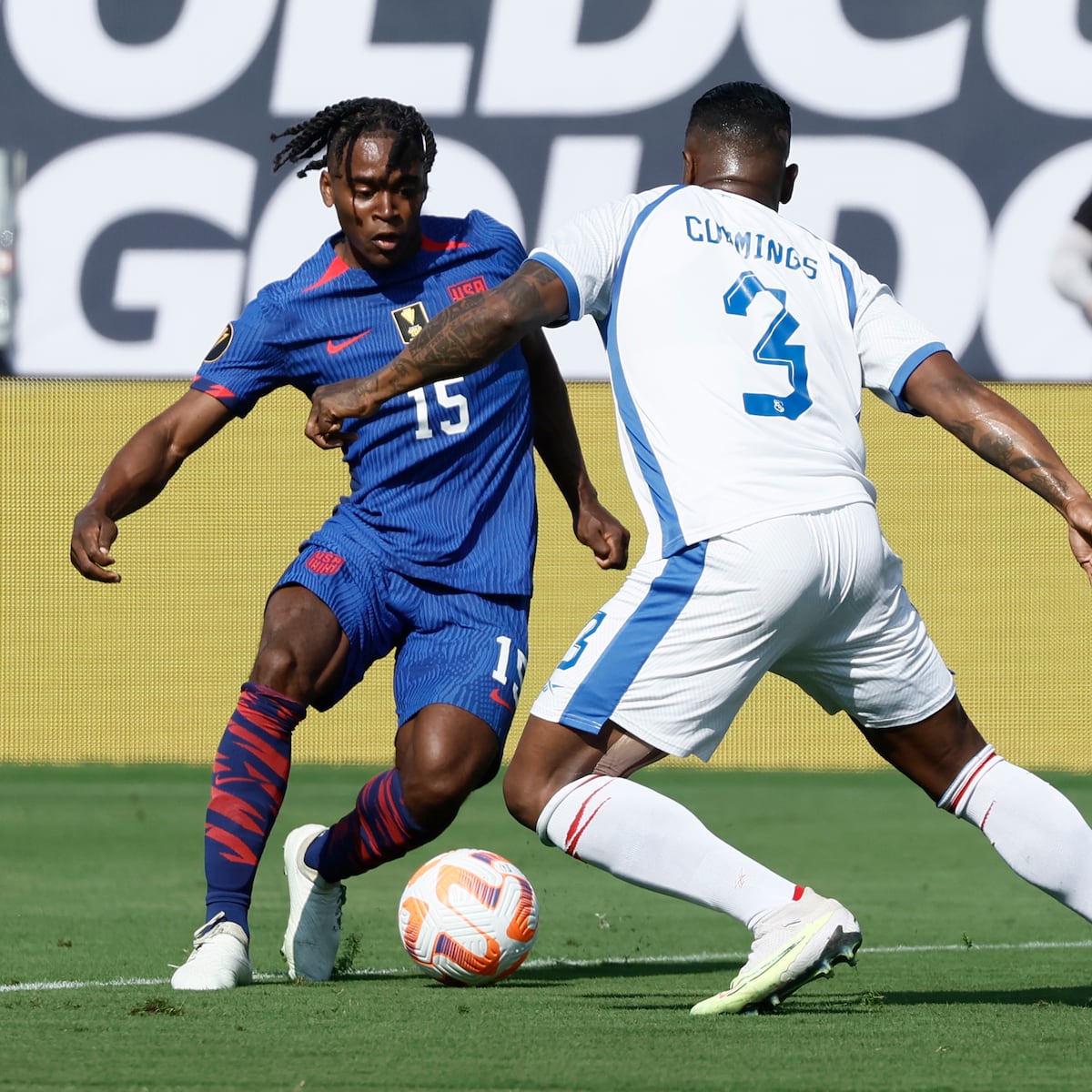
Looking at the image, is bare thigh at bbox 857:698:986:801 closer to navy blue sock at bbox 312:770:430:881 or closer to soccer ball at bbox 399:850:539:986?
soccer ball at bbox 399:850:539:986

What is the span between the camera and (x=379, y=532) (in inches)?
198

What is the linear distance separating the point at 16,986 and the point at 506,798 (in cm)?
142

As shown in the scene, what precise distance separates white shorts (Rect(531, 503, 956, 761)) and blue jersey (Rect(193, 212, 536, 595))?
3.91 feet

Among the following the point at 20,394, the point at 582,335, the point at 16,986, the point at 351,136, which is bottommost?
the point at 20,394

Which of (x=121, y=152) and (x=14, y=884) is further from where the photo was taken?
(x=121, y=152)

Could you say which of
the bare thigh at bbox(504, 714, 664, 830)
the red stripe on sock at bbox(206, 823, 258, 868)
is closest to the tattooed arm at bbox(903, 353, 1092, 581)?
the bare thigh at bbox(504, 714, 664, 830)

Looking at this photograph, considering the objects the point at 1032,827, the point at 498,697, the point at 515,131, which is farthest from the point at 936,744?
the point at 515,131

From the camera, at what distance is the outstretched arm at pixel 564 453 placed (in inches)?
205

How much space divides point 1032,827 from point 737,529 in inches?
35.7

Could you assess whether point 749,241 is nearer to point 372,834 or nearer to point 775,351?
point 775,351

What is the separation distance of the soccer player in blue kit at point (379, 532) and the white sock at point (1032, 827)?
4.31ft

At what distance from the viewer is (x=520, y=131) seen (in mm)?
12656

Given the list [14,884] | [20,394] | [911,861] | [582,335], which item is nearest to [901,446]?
[582,335]

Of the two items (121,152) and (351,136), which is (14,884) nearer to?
(351,136)
